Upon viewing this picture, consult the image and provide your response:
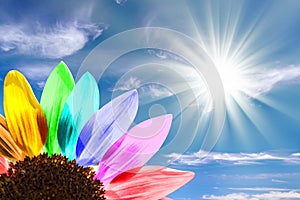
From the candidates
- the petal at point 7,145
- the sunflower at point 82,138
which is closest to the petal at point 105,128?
the sunflower at point 82,138

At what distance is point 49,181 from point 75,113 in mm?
143

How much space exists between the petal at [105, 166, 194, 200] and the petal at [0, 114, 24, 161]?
0.61ft

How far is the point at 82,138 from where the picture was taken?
1025mm

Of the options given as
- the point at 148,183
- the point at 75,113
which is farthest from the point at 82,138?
the point at 148,183

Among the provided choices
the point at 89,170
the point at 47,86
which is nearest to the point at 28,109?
the point at 47,86

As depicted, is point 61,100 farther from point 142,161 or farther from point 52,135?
point 142,161

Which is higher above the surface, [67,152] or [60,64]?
[60,64]

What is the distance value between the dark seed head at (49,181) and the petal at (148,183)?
0.13ft

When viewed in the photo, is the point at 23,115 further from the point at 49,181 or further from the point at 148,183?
the point at 148,183

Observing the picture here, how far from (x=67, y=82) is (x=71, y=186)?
196 millimetres

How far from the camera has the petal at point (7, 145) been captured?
3.26ft

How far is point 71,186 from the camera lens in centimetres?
95

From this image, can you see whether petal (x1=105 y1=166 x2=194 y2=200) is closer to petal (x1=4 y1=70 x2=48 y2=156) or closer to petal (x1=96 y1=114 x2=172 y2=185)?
petal (x1=96 y1=114 x2=172 y2=185)

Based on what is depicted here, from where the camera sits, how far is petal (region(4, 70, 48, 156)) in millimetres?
975
